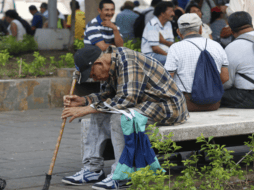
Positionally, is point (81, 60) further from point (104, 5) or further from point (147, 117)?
point (104, 5)

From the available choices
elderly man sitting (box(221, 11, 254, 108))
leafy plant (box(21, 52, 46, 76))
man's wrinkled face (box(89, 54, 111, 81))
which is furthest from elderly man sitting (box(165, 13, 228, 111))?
leafy plant (box(21, 52, 46, 76))

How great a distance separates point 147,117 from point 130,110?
0.56 ft

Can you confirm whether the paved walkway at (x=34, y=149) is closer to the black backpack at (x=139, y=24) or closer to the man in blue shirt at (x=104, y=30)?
the man in blue shirt at (x=104, y=30)

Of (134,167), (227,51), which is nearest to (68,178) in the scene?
(134,167)

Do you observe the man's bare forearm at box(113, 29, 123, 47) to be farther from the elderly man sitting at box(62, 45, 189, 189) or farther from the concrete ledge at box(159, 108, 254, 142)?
the elderly man sitting at box(62, 45, 189, 189)

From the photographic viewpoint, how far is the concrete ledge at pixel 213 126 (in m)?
3.83

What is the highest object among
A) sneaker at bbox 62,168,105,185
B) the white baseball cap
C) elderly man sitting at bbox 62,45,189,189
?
the white baseball cap

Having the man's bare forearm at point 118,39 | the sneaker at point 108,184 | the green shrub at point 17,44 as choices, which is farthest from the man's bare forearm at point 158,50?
the green shrub at point 17,44

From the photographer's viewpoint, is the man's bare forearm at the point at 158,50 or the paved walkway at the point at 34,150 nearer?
the paved walkway at the point at 34,150

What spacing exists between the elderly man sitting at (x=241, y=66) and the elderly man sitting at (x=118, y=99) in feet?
3.79

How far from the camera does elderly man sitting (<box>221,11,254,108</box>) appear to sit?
4.92m

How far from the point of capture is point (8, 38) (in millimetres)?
11570

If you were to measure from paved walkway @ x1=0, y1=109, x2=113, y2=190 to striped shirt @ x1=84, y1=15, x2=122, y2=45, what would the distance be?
4.34 feet

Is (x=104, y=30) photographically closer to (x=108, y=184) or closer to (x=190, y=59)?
(x=190, y=59)
